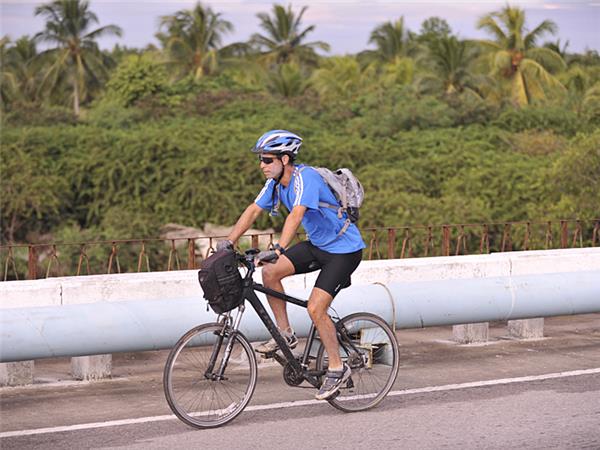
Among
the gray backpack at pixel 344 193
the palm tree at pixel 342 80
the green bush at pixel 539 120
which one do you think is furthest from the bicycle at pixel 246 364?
the palm tree at pixel 342 80

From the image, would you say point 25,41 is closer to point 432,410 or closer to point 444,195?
point 444,195

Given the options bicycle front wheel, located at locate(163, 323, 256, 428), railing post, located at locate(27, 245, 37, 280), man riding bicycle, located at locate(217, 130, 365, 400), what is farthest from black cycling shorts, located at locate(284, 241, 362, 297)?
railing post, located at locate(27, 245, 37, 280)

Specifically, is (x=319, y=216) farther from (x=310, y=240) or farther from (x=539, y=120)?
(x=539, y=120)

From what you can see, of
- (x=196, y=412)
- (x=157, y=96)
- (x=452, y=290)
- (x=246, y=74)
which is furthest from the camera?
(x=246, y=74)

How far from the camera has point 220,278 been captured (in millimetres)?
6102

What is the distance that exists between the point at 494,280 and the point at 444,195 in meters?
31.3

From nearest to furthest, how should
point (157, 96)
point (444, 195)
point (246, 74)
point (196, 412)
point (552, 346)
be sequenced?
point (196, 412)
point (552, 346)
point (444, 195)
point (157, 96)
point (246, 74)

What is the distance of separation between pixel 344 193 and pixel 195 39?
1960 inches

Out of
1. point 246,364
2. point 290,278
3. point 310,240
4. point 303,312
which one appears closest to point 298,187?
point 310,240

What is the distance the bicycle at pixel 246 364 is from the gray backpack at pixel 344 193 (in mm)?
562

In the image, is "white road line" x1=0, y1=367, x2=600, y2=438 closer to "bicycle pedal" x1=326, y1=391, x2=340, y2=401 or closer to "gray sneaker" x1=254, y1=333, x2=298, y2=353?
"bicycle pedal" x1=326, y1=391, x2=340, y2=401

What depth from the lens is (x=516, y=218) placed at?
38.2m

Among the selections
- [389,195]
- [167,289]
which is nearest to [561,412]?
[167,289]

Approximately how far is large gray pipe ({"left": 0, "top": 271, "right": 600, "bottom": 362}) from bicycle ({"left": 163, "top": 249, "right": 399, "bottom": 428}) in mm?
649
